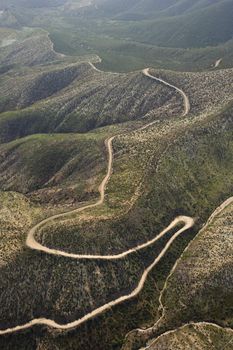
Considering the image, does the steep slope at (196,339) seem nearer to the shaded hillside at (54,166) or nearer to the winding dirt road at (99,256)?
the winding dirt road at (99,256)

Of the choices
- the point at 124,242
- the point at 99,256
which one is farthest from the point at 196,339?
the point at 99,256

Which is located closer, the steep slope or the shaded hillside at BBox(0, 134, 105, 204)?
the steep slope

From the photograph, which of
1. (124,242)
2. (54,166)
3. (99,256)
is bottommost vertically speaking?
(99,256)

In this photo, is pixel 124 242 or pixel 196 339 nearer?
pixel 196 339

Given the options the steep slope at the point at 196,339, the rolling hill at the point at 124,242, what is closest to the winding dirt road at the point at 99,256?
the rolling hill at the point at 124,242

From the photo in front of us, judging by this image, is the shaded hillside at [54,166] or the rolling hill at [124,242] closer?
the rolling hill at [124,242]

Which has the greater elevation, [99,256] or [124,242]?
[124,242]

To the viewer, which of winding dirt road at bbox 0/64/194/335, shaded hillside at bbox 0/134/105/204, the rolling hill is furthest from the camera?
shaded hillside at bbox 0/134/105/204

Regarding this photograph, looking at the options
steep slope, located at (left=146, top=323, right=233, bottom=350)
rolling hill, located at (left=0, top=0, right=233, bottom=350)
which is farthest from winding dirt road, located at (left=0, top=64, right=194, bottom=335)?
steep slope, located at (left=146, top=323, right=233, bottom=350)

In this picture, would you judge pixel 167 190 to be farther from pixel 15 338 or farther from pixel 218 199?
pixel 15 338

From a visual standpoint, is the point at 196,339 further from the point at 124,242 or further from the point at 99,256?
the point at 99,256

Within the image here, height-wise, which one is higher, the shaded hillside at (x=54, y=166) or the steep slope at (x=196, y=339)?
the shaded hillside at (x=54, y=166)

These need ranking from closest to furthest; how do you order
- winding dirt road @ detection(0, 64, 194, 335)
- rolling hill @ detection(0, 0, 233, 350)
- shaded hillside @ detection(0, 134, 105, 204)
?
rolling hill @ detection(0, 0, 233, 350) < winding dirt road @ detection(0, 64, 194, 335) < shaded hillside @ detection(0, 134, 105, 204)

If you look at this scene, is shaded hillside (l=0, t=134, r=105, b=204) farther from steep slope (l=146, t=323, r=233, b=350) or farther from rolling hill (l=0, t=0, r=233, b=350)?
steep slope (l=146, t=323, r=233, b=350)
